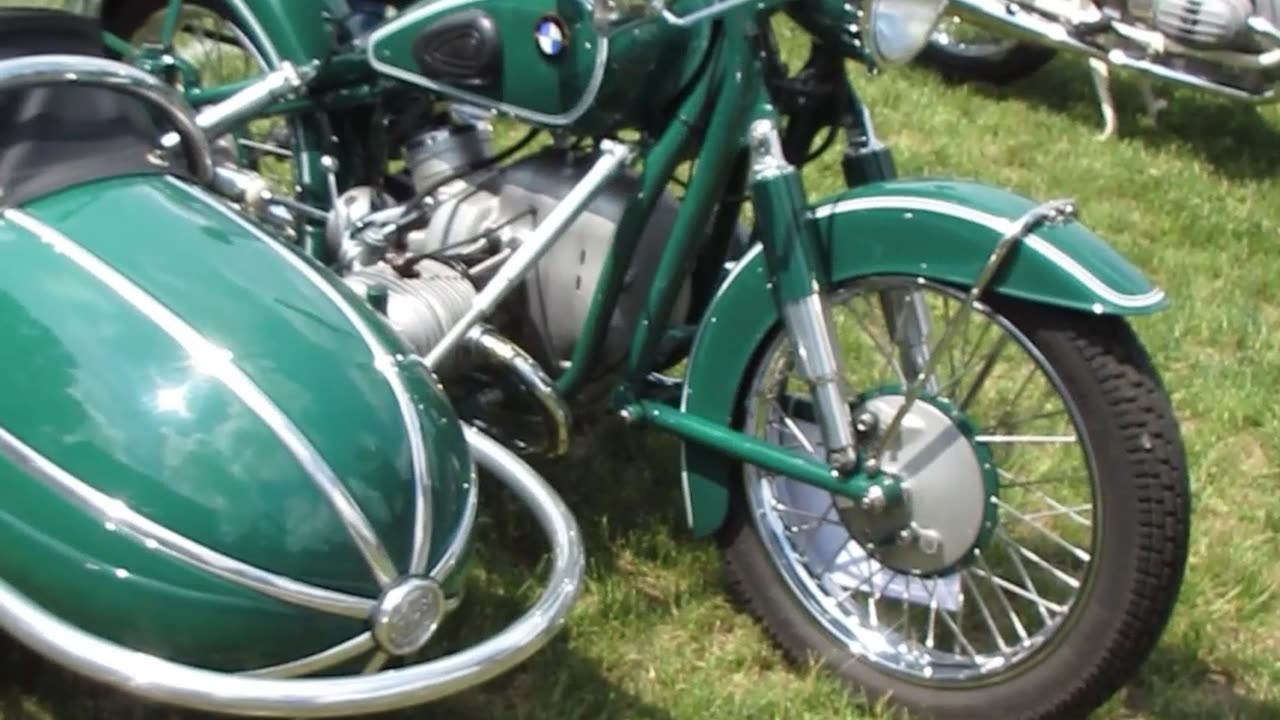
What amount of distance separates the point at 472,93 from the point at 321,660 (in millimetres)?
1194

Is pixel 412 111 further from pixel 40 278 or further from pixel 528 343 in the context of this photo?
pixel 40 278

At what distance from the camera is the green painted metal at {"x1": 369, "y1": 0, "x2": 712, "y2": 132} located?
110 inches

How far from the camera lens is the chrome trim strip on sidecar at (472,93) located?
9.25 ft

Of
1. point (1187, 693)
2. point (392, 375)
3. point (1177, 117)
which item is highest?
point (392, 375)

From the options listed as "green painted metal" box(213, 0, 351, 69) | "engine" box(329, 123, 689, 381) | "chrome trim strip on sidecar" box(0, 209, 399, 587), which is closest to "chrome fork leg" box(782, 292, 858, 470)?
"engine" box(329, 123, 689, 381)

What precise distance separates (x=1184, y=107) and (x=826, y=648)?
4.16 meters

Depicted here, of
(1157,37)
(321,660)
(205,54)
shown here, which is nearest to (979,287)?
(321,660)

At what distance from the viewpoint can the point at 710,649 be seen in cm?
309

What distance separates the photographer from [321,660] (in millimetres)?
2139

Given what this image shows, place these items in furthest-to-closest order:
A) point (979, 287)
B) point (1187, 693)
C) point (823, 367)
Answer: point (1187, 693), point (823, 367), point (979, 287)

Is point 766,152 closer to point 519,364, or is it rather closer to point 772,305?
point 772,305

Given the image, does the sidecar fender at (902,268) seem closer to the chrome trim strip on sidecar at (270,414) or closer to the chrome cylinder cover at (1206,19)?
the chrome trim strip on sidecar at (270,414)

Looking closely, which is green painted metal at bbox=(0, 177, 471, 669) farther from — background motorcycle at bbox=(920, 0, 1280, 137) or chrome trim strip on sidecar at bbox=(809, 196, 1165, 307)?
background motorcycle at bbox=(920, 0, 1280, 137)

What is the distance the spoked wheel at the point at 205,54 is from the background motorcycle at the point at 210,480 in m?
1.06
